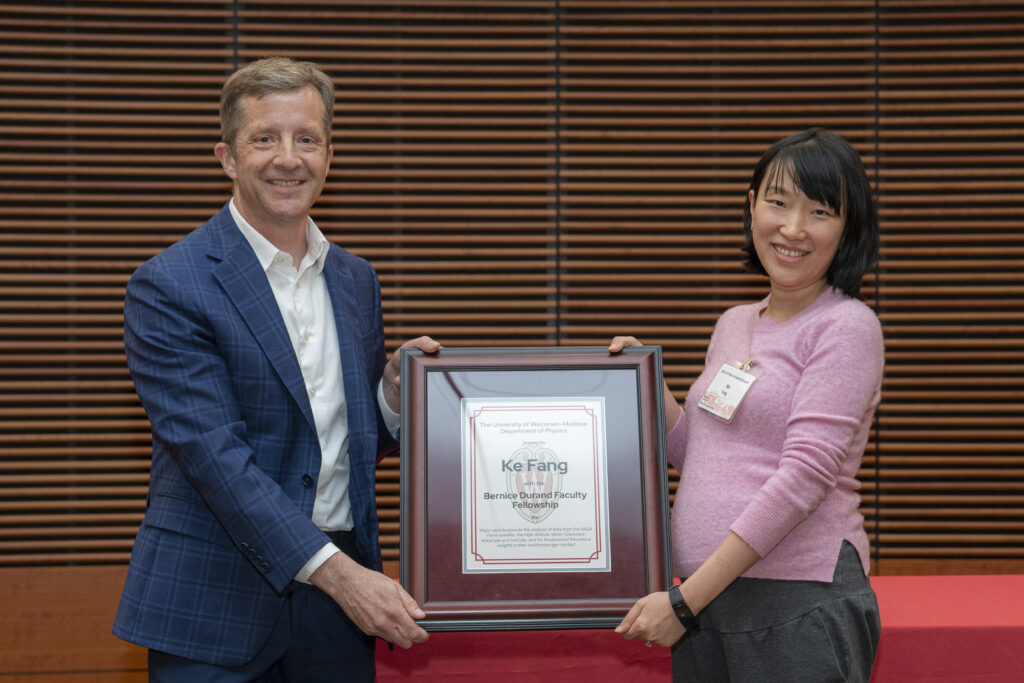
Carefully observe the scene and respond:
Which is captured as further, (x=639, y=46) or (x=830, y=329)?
(x=639, y=46)

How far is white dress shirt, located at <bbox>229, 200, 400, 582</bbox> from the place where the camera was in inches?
64.2

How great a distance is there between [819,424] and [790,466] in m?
0.10

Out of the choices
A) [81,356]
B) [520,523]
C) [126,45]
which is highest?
[126,45]

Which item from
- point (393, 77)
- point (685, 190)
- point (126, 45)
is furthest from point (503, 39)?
point (126, 45)

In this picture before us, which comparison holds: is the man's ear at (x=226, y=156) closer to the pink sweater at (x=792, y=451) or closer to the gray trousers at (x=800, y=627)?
the pink sweater at (x=792, y=451)

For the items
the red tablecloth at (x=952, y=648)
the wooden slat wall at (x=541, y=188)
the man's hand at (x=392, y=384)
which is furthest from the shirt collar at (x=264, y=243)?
the wooden slat wall at (x=541, y=188)

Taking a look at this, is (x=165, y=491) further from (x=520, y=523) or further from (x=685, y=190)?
(x=685, y=190)

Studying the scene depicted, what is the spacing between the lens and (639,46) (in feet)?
11.2

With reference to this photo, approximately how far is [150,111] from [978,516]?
398 cm

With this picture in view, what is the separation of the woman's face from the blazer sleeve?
39.5 inches

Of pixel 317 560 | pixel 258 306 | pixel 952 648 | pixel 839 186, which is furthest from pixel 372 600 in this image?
pixel 952 648

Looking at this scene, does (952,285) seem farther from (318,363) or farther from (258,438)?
(258,438)

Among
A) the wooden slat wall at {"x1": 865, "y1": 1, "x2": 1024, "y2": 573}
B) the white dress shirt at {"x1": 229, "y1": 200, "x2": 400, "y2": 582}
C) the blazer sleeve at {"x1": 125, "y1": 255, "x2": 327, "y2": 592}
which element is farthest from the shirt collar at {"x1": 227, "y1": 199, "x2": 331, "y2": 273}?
the wooden slat wall at {"x1": 865, "y1": 1, "x2": 1024, "y2": 573}

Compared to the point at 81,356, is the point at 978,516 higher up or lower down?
lower down
